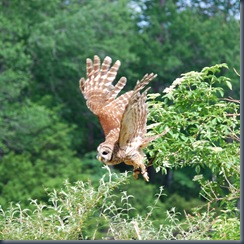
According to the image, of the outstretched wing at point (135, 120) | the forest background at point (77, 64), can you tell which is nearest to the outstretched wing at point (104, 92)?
the outstretched wing at point (135, 120)

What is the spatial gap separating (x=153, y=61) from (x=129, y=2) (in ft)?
7.50

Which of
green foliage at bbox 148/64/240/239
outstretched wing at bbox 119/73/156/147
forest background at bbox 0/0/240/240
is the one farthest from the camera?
forest background at bbox 0/0/240/240

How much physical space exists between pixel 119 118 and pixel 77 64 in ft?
52.8

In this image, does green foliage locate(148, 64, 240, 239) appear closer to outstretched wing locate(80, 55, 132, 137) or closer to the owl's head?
outstretched wing locate(80, 55, 132, 137)

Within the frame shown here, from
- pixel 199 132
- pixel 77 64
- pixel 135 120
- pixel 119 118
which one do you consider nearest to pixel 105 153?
pixel 135 120

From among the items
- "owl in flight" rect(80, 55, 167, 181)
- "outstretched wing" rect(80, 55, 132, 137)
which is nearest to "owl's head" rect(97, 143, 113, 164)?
"owl in flight" rect(80, 55, 167, 181)

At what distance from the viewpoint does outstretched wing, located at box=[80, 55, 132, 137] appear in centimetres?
654

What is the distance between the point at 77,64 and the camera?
73.7ft

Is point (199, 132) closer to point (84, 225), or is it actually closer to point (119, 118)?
point (119, 118)

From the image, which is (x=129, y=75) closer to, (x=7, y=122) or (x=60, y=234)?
(x=7, y=122)

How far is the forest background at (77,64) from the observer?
→ 1944 centimetres

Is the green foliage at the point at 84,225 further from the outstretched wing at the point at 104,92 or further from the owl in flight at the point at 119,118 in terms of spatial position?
the outstretched wing at the point at 104,92

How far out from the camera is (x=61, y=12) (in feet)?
75.4

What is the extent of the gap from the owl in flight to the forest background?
10.6 metres
